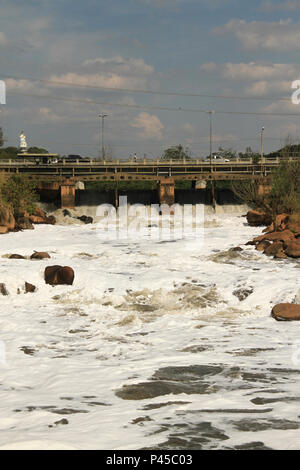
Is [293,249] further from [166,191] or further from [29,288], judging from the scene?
[166,191]

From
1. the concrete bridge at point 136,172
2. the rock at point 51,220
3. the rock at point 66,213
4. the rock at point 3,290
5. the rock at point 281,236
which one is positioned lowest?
the rock at point 3,290

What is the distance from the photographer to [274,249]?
87.3ft

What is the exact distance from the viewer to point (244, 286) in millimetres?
20547

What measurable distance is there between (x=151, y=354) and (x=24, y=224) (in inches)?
992

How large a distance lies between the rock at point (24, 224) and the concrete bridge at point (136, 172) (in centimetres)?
995

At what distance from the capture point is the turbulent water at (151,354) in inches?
336

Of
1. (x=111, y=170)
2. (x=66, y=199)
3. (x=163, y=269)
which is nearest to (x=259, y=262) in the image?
(x=163, y=269)

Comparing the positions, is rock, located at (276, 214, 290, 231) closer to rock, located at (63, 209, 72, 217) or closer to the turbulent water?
the turbulent water

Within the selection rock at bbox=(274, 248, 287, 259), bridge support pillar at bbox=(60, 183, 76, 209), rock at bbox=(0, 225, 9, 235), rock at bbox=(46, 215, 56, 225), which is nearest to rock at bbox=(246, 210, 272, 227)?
rock at bbox=(274, 248, 287, 259)

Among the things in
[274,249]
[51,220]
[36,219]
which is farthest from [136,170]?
[274,249]

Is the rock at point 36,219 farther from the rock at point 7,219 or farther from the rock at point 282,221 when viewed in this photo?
the rock at point 282,221

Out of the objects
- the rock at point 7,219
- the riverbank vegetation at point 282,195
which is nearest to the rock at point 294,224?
the riverbank vegetation at point 282,195

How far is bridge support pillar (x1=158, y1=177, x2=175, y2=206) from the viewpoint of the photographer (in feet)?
167
